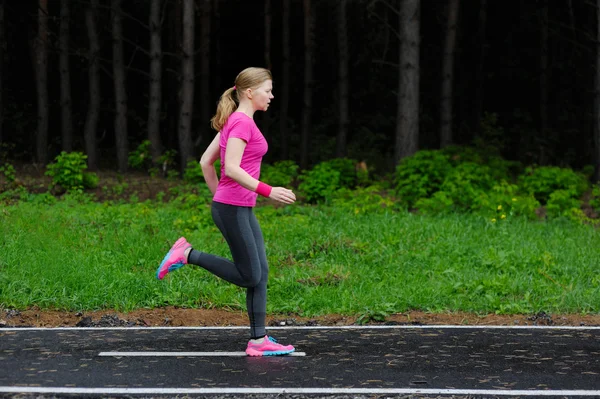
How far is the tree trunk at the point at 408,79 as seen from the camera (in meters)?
19.1

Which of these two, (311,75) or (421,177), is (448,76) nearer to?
(311,75)

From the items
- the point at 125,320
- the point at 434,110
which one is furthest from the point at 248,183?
the point at 434,110

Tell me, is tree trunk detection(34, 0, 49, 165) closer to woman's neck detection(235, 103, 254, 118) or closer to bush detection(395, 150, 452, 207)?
bush detection(395, 150, 452, 207)

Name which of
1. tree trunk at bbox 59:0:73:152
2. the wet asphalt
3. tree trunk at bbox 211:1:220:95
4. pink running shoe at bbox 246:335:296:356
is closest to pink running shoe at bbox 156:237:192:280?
the wet asphalt

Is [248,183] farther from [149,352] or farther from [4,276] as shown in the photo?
[4,276]

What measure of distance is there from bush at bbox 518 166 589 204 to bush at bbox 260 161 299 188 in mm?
4957

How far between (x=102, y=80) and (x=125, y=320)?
28794 mm

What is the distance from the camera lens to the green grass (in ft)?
31.0

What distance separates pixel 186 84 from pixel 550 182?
10274 millimetres

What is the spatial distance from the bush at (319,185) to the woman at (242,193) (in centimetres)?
997

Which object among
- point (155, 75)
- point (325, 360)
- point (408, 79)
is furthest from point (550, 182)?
point (155, 75)

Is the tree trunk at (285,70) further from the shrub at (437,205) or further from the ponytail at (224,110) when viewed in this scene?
the ponytail at (224,110)

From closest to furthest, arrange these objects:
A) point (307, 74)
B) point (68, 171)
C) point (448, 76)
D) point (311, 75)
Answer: point (68, 171)
point (448, 76)
point (307, 74)
point (311, 75)

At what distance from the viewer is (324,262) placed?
1115 centimetres
